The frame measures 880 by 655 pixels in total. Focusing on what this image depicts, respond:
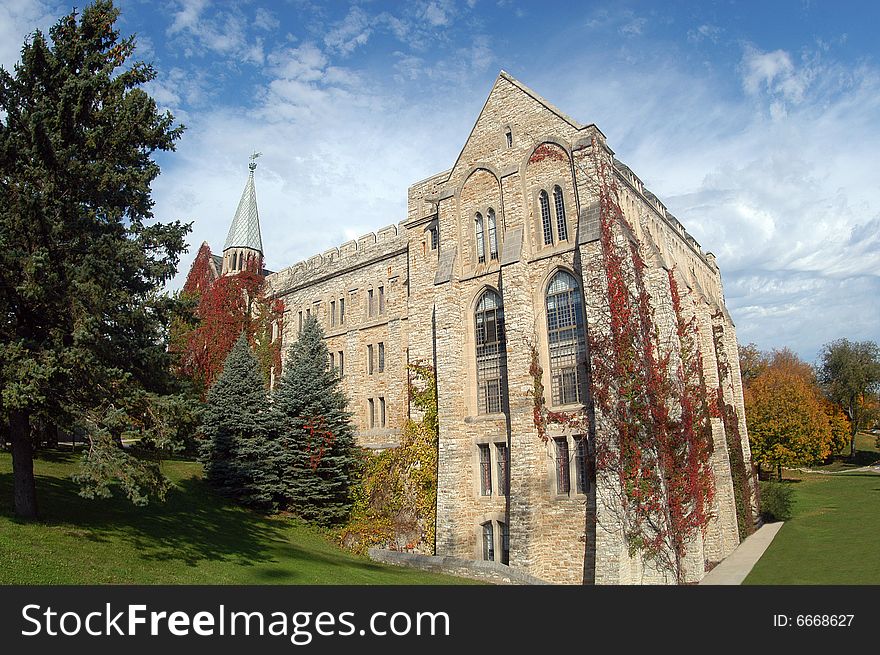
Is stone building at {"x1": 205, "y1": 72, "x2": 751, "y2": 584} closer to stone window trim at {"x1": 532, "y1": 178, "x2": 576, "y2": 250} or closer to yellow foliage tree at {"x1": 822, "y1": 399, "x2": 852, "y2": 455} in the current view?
stone window trim at {"x1": 532, "y1": 178, "x2": 576, "y2": 250}

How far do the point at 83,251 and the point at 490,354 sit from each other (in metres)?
13.2

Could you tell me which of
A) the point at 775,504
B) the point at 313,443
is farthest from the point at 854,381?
the point at 313,443

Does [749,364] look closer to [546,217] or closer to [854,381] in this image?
[854,381]

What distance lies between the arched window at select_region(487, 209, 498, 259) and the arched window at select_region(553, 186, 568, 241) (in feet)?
8.07

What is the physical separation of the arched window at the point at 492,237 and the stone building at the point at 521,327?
0.19ft

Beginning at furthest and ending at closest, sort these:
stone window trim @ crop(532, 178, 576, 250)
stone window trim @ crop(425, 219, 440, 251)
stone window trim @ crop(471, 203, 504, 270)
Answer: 1. stone window trim @ crop(425, 219, 440, 251)
2. stone window trim @ crop(471, 203, 504, 270)
3. stone window trim @ crop(532, 178, 576, 250)

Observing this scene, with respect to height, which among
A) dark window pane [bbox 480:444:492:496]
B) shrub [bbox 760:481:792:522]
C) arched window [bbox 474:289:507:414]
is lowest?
shrub [bbox 760:481:792:522]

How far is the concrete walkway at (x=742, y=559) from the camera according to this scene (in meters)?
17.9

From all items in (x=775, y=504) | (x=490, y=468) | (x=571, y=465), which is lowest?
(x=775, y=504)

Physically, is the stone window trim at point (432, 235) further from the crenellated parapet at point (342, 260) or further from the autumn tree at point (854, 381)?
the autumn tree at point (854, 381)

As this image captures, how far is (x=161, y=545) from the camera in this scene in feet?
45.1

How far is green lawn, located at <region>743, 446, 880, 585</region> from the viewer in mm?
17047

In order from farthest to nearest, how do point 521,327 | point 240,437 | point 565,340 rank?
point 240,437, point 521,327, point 565,340

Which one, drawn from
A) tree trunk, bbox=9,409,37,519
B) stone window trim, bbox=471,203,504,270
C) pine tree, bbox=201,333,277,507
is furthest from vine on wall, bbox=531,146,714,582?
tree trunk, bbox=9,409,37,519
